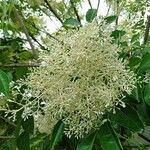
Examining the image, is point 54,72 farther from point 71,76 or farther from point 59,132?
point 59,132

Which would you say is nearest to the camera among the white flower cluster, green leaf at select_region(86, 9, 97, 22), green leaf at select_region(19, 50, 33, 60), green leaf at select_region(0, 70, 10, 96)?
the white flower cluster

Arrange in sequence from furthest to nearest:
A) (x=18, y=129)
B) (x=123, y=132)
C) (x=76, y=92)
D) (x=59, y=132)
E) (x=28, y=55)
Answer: (x=28, y=55), (x=123, y=132), (x=18, y=129), (x=59, y=132), (x=76, y=92)

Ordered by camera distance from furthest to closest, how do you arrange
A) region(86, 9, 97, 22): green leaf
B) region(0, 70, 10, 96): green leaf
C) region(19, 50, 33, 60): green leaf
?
1. region(19, 50, 33, 60): green leaf
2. region(86, 9, 97, 22): green leaf
3. region(0, 70, 10, 96): green leaf

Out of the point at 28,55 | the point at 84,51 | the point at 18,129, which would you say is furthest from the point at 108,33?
the point at 28,55

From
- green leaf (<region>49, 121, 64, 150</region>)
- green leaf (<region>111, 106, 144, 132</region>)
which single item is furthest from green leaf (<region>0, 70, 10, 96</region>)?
green leaf (<region>111, 106, 144, 132</region>)

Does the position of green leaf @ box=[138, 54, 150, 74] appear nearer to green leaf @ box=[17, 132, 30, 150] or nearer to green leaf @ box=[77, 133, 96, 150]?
green leaf @ box=[77, 133, 96, 150]
